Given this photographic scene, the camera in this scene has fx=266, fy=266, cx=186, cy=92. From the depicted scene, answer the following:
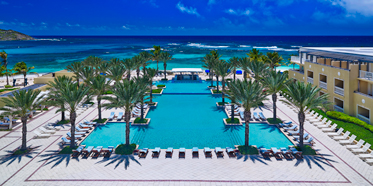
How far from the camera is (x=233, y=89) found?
19375mm

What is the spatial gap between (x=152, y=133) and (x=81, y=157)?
260 inches

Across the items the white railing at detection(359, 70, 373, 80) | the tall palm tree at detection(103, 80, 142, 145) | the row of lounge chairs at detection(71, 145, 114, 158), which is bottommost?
the row of lounge chairs at detection(71, 145, 114, 158)

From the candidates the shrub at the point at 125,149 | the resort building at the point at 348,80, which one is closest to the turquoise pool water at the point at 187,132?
the shrub at the point at 125,149

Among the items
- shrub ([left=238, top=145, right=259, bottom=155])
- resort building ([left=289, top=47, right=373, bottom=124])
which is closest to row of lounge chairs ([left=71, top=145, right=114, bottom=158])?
shrub ([left=238, top=145, right=259, bottom=155])

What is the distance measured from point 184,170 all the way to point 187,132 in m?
7.38

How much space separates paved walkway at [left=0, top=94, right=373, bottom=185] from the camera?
14461 millimetres

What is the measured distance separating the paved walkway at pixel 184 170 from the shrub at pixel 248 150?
61 cm

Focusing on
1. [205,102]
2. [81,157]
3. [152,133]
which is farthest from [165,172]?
[205,102]

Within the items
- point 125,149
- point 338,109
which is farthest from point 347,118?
point 125,149

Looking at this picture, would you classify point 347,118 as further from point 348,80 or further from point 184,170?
point 184,170

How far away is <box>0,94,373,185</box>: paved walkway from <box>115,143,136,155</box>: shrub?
1.97 feet

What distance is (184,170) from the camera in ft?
51.6

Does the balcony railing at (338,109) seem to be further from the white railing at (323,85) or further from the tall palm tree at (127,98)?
the tall palm tree at (127,98)

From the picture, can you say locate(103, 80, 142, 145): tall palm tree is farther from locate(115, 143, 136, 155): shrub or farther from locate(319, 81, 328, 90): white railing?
locate(319, 81, 328, 90): white railing
